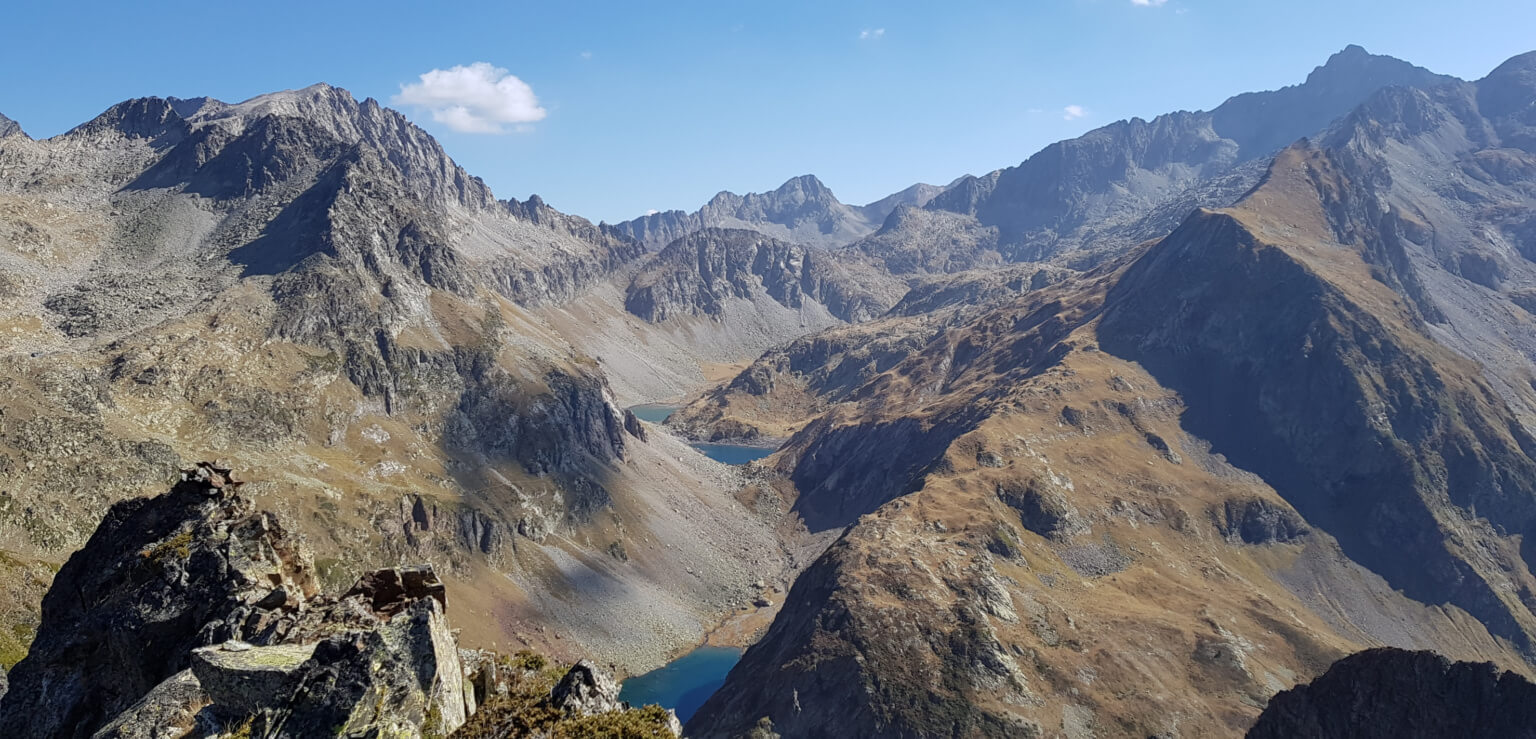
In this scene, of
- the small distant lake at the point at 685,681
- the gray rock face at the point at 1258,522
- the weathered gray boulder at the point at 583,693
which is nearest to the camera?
the weathered gray boulder at the point at 583,693

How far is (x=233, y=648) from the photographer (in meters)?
31.3

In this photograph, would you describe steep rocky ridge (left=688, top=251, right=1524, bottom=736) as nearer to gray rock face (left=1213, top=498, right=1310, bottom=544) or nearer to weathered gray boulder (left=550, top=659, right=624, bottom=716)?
gray rock face (left=1213, top=498, right=1310, bottom=544)

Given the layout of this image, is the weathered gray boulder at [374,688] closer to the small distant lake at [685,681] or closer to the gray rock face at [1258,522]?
the small distant lake at [685,681]

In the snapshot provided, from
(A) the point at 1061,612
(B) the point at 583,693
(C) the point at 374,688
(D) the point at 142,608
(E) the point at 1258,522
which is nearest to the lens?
(C) the point at 374,688

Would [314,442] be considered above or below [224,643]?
above

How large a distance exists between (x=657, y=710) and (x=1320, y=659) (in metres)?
136

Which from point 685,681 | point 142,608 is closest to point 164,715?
point 142,608

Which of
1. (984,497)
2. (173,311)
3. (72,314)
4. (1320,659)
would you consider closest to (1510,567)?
(1320,659)

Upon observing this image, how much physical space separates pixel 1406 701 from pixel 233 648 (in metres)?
97.4

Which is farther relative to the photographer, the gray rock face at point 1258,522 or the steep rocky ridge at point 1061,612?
the gray rock face at point 1258,522

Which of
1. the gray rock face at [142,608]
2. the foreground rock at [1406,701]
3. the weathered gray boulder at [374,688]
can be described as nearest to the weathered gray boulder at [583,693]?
the weathered gray boulder at [374,688]

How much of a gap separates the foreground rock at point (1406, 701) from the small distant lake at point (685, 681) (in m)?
88.1

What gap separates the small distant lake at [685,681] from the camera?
142 m

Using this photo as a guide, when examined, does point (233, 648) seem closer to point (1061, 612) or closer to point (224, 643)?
point (224, 643)
